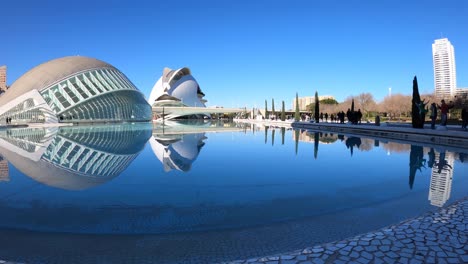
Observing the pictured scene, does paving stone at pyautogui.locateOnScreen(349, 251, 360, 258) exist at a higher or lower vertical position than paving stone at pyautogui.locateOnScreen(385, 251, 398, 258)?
higher

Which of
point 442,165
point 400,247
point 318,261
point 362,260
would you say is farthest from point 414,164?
point 318,261

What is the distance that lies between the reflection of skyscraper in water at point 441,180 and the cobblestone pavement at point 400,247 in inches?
48.4

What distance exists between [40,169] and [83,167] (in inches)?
36.1

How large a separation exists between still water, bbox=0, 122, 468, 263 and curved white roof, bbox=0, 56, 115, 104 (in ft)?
94.9

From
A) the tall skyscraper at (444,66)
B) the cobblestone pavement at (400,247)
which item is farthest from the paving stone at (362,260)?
the tall skyscraper at (444,66)

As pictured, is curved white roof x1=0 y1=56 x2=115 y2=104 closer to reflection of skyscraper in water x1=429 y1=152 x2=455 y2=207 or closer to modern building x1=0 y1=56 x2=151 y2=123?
modern building x1=0 y1=56 x2=151 y2=123

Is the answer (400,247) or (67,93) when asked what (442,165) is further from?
(67,93)

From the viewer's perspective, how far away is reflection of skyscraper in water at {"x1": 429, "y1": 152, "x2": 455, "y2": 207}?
4.40 m

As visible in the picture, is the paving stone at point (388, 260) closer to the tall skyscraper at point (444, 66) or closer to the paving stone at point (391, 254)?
the paving stone at point (391, 254)

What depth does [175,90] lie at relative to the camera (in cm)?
6956

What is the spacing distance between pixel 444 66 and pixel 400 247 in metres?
114

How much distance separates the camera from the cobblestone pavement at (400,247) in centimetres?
245

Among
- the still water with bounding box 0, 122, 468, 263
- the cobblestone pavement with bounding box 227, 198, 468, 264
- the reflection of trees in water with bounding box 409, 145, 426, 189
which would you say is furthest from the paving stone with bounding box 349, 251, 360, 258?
the reflection of trees in water with bounding box 409, 145, 426, 189

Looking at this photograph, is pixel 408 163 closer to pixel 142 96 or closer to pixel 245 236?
pixel 245 236
